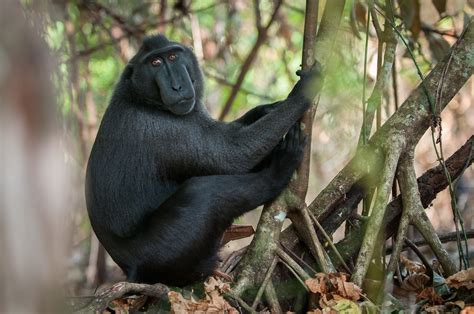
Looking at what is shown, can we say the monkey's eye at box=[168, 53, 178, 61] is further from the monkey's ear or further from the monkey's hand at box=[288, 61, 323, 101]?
the monkey's hand at box=[288, 61, 323, 101]

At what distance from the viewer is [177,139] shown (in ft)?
16.8

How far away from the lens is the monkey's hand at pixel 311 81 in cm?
471

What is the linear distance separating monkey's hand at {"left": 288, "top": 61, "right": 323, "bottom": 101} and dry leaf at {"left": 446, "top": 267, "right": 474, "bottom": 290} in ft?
4.61

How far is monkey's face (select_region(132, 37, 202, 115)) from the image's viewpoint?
16.8 feet

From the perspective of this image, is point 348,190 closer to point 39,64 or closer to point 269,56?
point 39,64

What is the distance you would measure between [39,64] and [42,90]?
0.17ft

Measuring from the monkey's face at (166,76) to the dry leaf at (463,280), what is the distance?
2.09m

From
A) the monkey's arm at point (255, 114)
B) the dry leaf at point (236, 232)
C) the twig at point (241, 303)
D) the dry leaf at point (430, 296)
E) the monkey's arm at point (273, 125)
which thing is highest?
the monkey's arm at point (255, 114)

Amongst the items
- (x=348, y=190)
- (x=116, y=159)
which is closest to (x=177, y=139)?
(x=116, y=159)

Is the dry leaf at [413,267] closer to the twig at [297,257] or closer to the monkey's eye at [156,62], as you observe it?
the twig at [297,257]

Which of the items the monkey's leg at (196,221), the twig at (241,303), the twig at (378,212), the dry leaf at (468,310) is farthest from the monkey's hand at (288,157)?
the dry leaf at (468,310)

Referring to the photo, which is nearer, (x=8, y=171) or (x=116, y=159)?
(x=8, y=171)

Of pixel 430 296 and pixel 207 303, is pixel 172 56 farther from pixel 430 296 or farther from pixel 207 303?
pixel 430 296

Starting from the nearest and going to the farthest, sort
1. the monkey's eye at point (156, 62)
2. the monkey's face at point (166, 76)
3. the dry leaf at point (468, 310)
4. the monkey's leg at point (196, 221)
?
the dry leaf at point (468, 310) < the monkey's leg at point (196, 221) < the monkey's face at point (166, 76) < the monkey's eye at point (156, 62)
